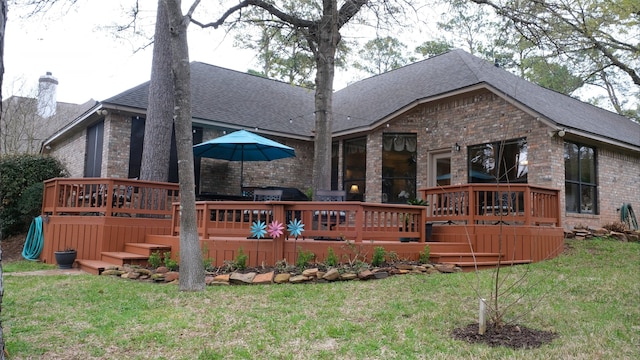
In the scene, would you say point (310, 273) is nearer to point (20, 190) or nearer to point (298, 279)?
point (298, 279)

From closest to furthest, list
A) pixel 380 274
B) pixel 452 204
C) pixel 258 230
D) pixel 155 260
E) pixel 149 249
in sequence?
pixel 380 274
pixel 258 230
pixel 155 260
pixel 149 249
pixel 452 204

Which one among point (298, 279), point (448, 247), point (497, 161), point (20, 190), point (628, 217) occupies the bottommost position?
point (298, 279)

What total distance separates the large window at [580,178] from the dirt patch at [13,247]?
12.3 metres

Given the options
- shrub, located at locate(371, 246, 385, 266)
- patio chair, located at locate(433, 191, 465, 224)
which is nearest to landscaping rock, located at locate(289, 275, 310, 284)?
shrub, located at locate(371, 246, 385, 266)

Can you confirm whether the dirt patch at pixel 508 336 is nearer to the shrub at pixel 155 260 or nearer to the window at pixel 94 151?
the shrub at pixel 155 260

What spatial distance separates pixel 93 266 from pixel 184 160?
2861 millimetres

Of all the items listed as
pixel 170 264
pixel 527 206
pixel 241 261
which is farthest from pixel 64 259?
pixel 527 206

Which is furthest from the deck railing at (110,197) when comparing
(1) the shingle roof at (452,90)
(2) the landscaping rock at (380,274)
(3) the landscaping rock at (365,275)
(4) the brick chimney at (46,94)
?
(4) the brick chimney at (46,94)

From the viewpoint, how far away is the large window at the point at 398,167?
1263 cm

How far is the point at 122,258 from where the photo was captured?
7.27 metres

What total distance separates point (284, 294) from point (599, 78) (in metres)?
28.4

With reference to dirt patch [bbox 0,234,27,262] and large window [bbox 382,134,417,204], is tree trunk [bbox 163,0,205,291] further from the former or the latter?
large window [bbox 382,134,417,204]

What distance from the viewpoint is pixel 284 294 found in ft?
17.6

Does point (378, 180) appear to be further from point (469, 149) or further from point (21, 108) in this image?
point (21, 108)
